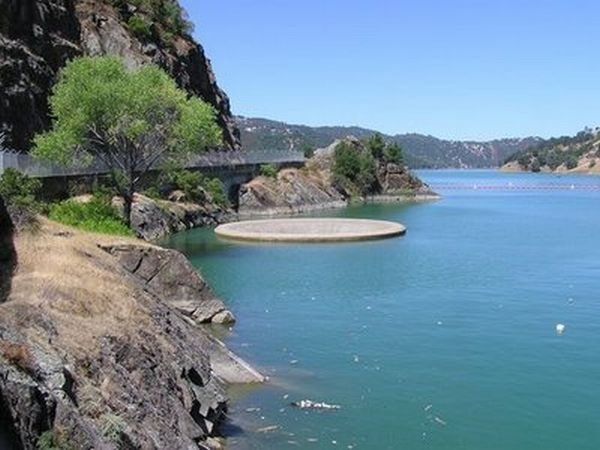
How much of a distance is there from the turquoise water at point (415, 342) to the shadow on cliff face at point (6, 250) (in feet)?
23.0

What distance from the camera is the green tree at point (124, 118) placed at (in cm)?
5322

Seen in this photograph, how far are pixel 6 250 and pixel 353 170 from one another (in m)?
118

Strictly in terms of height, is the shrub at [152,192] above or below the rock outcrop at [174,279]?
above

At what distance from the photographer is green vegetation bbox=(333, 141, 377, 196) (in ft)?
450

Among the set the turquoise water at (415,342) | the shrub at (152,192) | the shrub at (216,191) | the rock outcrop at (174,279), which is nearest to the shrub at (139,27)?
the shrub at (216,191)

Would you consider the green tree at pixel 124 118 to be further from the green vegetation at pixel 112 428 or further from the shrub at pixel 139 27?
the shrub at pixel 139 27

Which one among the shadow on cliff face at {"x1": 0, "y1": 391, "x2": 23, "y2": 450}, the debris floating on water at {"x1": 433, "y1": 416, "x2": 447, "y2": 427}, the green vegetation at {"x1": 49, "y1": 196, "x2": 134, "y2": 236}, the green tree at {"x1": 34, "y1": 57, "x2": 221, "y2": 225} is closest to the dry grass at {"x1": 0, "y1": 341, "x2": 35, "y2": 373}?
the shadow on cliff face at {"x1": 0, "y1": 391, "x2": 23, "y2": 450}

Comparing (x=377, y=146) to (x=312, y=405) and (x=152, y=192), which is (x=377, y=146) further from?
(x=312, y=405)

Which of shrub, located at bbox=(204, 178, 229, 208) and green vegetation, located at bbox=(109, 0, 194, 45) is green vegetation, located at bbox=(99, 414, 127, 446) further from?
green vegetation, located at bbox=(109, 0, 194, 45)

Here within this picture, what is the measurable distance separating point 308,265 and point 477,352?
25.1 m

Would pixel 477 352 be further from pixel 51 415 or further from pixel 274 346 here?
pixel 51 415

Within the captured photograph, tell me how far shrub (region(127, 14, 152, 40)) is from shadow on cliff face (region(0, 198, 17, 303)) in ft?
269

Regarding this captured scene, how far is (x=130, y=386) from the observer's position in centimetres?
1822

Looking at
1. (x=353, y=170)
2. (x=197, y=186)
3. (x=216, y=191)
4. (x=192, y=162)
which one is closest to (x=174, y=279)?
(x=192, y=162)
